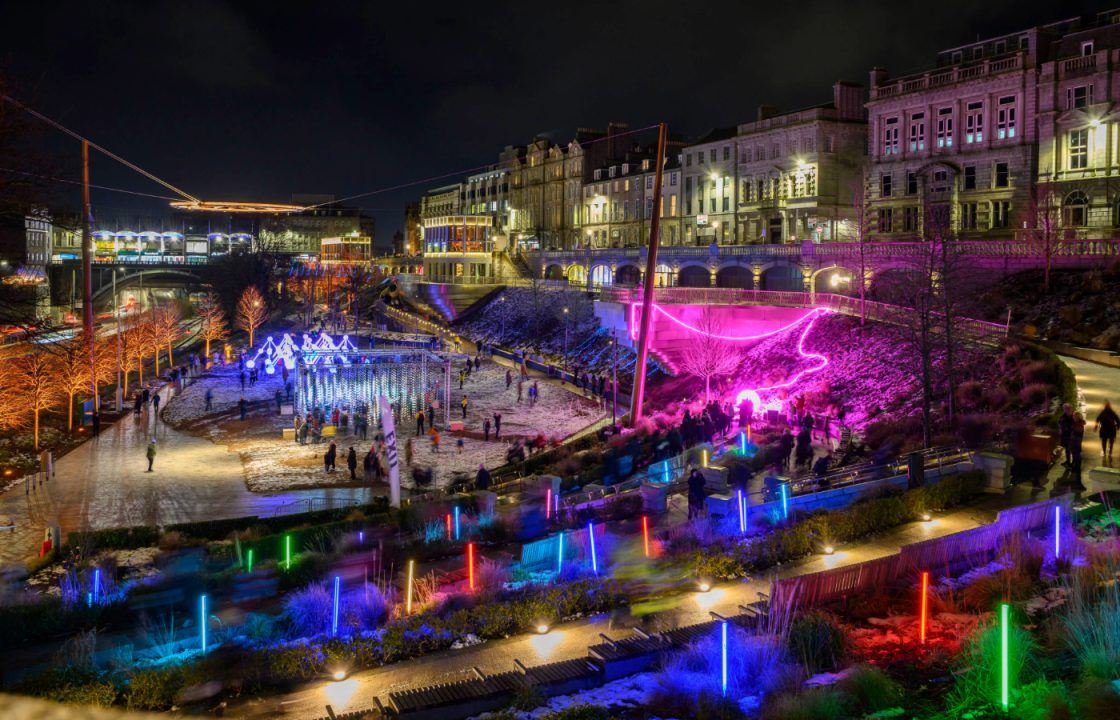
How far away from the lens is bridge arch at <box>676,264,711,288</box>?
2424 inches

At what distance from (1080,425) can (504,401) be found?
28500 mm

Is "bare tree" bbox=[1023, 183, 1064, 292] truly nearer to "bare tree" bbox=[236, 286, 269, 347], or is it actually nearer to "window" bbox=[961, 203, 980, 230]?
"window" bbox=[961, 203, 980, 230]

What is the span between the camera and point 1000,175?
47125 millimetres

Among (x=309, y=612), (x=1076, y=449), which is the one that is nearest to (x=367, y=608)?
(x=309, y=612)

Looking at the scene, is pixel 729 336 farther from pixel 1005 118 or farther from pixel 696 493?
pixel 696 493

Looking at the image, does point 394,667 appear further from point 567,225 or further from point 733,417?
point 567,225

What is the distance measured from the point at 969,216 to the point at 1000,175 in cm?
264

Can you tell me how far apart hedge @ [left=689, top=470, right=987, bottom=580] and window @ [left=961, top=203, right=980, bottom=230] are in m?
37.1

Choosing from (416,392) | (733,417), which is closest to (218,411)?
(416,392)

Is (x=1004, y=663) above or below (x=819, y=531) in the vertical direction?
above

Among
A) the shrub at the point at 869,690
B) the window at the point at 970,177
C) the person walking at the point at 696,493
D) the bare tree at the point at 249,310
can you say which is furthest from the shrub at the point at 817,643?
the bare tree at the point at 249,310

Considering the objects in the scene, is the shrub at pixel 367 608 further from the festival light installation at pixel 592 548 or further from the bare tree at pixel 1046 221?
the bare tree at pixel 1046 221

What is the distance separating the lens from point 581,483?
2297 centimetres

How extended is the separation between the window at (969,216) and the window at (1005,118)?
3769mm
